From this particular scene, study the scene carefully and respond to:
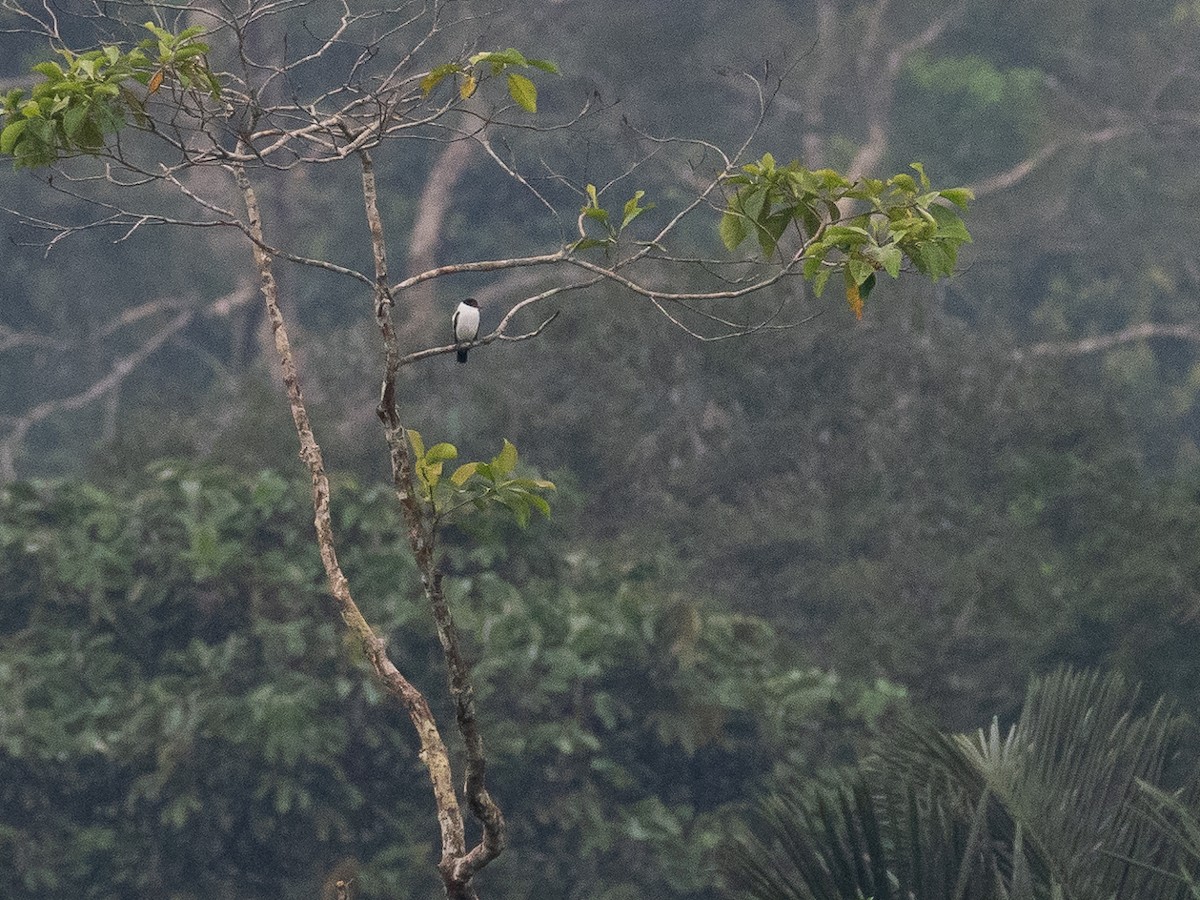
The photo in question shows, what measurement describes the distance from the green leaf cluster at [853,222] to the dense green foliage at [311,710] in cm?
560

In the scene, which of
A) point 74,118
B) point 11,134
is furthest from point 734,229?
point 11,134

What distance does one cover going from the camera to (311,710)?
8469 mm

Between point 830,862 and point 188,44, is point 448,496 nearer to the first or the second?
point 188,44

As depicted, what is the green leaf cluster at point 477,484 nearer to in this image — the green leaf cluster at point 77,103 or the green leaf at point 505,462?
the green leaf at point 505,462

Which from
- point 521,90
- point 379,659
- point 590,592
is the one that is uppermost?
point 521,90

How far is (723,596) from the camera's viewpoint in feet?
38.2

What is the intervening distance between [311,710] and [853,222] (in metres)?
6.03

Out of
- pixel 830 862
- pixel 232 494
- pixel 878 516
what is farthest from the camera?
pixel 878 516

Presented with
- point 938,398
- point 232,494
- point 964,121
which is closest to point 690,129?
point 964,121

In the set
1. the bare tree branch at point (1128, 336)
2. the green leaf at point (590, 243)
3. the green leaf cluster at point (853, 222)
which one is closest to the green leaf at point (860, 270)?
the green leaf cluster at point (853, 222)

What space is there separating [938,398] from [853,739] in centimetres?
346

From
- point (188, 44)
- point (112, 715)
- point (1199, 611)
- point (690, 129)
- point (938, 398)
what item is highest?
point (690, 129)

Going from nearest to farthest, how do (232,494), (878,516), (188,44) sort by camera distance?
1. (188,44)
2. (232,494)
3. (878,516)

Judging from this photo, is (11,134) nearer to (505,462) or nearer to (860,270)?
(505,462)
